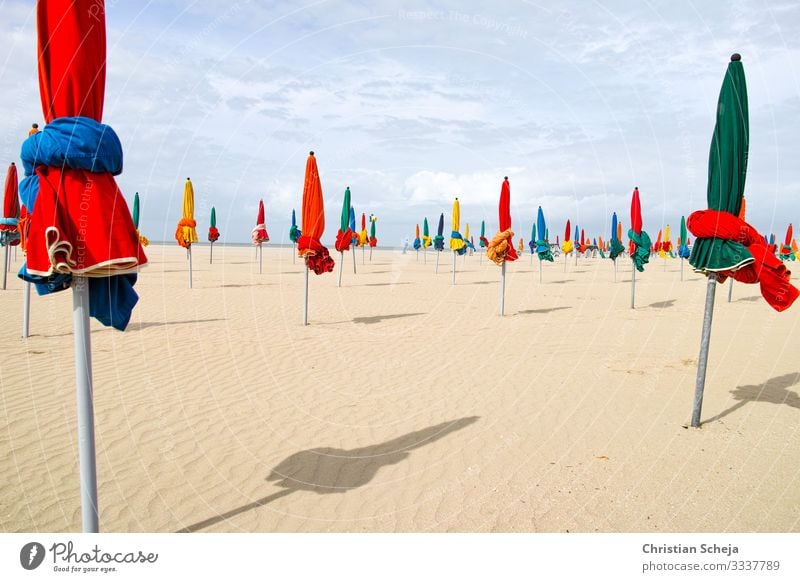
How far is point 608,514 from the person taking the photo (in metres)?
4.59

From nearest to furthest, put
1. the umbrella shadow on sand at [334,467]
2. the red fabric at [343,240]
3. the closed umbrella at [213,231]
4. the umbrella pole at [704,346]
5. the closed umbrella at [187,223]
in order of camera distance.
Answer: the umbrella shadow on sand at [334,467], the umbrella pole at [704,346], the closed umbrella at [187,223], the red fabric at [343,240], the closed umbrella at [213,231]

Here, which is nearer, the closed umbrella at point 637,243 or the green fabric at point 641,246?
the closed umbrella at point 637,243

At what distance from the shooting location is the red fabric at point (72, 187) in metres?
3.26

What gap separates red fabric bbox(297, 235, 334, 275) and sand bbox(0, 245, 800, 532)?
168 cm

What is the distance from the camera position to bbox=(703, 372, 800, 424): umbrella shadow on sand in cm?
756

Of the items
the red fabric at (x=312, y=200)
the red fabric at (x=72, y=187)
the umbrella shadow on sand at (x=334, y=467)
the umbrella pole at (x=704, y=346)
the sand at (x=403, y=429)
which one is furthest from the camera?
the red fabric at (x=312, y=200)

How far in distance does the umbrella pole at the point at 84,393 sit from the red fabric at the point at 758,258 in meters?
6.64

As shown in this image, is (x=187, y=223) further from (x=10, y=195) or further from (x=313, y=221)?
(x=313, y=221)

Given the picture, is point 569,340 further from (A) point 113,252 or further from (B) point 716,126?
(A) point 113,252

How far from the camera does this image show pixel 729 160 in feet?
19.7

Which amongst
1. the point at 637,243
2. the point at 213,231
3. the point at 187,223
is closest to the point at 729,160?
the point at 637,243

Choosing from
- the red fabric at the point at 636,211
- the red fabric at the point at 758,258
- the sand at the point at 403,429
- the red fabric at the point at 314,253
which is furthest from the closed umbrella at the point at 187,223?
the red fabric at the point at 758,258

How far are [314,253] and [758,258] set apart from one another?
32.2 feet

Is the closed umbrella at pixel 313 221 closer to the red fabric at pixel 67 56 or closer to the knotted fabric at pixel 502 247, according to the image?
the knotted fabric at pixel 502 247
